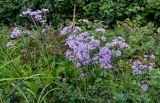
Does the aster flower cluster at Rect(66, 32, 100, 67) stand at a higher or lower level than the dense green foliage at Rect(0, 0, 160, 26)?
higher

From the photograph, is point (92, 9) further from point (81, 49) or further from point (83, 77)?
point (81, 49)

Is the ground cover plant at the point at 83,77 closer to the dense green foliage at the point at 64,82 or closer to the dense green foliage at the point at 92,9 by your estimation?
the dense green foliage at the point at 64,82

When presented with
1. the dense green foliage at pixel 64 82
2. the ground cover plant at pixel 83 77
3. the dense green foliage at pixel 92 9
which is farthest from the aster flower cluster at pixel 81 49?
the dense green foliage at pixel 92 9

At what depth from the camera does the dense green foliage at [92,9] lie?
649cm

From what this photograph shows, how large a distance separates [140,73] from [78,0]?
412cm

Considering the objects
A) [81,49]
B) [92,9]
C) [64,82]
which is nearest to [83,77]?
[64,82]

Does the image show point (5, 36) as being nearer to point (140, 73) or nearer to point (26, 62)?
point (26, 62)

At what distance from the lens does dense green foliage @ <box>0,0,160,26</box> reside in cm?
649

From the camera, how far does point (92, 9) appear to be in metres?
7.04

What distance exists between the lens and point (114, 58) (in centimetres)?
324

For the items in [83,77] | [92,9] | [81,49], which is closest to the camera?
[81,49]

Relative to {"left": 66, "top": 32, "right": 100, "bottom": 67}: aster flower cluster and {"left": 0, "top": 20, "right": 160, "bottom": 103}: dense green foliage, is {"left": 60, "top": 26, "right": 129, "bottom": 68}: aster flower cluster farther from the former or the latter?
{"left": 0, "top": 20, "right": 160, "bottom": 103}: dense green foliage

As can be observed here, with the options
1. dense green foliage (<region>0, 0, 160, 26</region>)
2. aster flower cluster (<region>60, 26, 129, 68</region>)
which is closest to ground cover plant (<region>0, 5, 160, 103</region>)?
aster flower cluster (<region>60, 26, 129, 68</region>)

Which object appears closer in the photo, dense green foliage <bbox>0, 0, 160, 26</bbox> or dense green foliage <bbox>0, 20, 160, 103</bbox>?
dense green foliage <bbox>0, 20, 160, 103</bbox>
